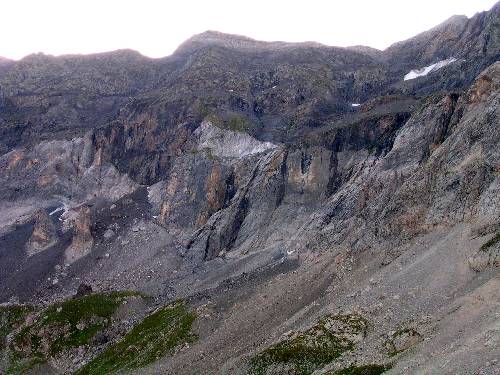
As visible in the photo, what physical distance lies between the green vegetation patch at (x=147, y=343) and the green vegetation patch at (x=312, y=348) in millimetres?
21700

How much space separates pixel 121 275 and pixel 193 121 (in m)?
71.2

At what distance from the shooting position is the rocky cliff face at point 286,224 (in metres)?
60.7

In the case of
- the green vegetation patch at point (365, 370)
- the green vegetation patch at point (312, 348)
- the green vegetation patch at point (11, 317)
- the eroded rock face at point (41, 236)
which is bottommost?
the green vegetation patch at point (11, 317)

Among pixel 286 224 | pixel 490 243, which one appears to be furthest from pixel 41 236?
pixel 490 243

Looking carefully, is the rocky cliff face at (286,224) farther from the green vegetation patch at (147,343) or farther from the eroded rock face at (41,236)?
the green vegetation patch at (147,343)

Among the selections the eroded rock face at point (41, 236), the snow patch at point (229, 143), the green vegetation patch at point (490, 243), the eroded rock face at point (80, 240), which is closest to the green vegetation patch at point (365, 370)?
the green vegetation patch at point (490, 243)

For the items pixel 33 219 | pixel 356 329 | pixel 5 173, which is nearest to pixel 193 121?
pixel 33 219

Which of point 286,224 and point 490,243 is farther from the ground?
point 490,243

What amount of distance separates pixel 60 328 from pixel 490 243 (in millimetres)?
74679

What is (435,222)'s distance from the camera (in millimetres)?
77688

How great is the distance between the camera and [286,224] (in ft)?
373

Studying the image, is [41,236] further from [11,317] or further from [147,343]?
[147,343]

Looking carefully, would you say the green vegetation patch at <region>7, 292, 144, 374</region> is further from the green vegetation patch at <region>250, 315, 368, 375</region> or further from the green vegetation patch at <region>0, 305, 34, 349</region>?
the green vegetation patch at <region>250, 315, 368, 375</region>

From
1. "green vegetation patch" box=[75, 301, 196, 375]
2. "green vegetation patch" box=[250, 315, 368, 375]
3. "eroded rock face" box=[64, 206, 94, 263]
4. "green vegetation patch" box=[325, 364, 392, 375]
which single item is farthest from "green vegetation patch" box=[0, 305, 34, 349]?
"green vegetation patch" box=[325, 364, 392, 375]
